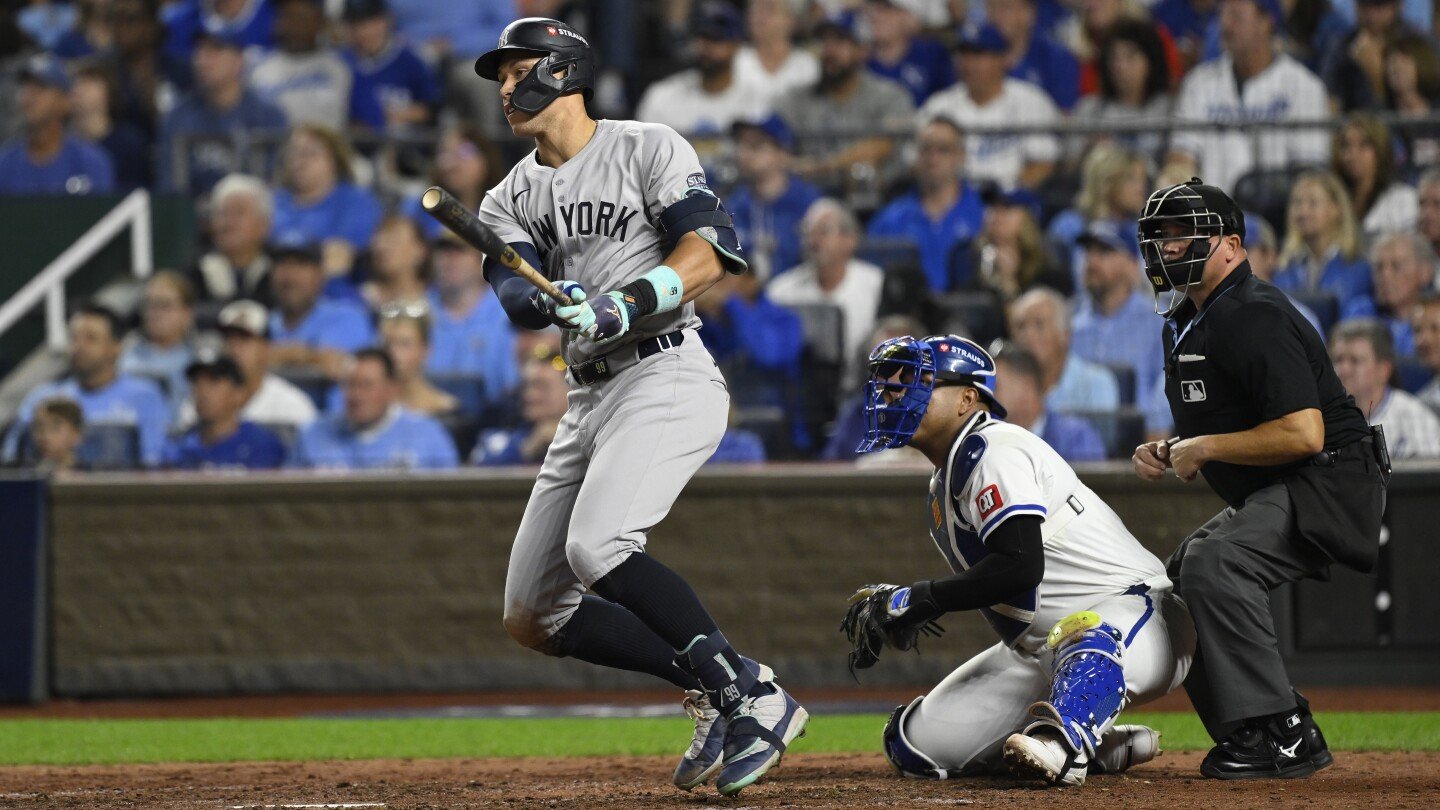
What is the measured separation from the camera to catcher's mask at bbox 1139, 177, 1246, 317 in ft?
16.5

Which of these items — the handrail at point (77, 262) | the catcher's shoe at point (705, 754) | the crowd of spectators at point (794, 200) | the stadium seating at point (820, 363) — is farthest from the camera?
the handrail at point (77, 262)

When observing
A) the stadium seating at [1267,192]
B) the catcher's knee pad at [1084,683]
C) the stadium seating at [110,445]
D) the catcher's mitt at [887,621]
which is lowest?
the catcher's knee pad at [1084,683]

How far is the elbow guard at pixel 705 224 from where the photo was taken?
15.5 ft

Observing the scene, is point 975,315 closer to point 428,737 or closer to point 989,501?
point 428,737

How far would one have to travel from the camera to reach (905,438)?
16.1 feet

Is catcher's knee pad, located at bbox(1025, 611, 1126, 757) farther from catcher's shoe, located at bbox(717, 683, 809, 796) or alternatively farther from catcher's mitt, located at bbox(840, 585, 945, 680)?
catcher's shoe, located at bbox(717, 683, 809, 796)

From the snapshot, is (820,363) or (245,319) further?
(245,319)

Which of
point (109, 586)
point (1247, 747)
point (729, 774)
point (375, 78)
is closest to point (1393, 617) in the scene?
point (1247, 747)

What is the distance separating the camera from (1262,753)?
493cm

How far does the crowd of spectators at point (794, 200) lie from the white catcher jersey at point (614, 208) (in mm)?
3747

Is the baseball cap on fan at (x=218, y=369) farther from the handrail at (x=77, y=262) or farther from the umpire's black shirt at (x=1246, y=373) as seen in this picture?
the umpire's black shirt at (x=1246, y=373)

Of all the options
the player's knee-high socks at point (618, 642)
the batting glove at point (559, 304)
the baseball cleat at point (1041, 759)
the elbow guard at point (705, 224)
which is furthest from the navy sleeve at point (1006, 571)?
the batting glove at point (559, 304)

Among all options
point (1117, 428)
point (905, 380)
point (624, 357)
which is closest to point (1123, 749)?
point (905, 380)

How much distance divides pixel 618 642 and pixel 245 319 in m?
5.39
